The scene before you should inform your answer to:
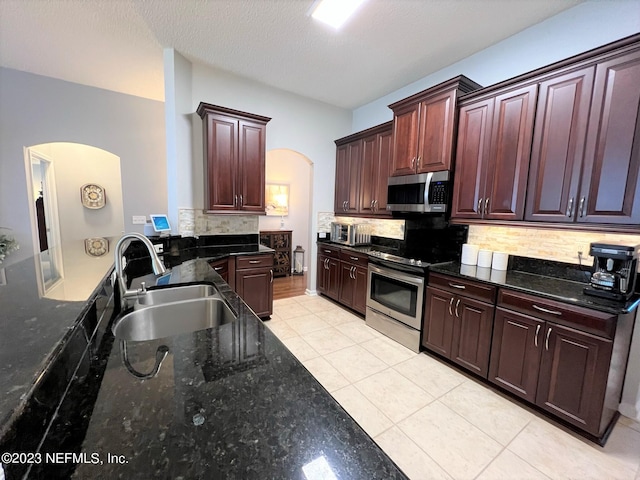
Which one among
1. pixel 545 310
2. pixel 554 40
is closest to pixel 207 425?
pixel 545 310

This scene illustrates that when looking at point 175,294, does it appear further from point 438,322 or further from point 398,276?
point 438,322

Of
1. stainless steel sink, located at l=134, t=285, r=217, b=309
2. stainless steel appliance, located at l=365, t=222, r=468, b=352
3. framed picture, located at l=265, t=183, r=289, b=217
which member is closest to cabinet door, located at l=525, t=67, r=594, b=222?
stainless steel appliance, located at l=365, t=222, r=468, b=352

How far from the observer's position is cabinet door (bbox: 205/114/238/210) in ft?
9.98

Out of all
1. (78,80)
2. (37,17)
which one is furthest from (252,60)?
(78,80)

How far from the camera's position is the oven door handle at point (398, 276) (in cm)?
265

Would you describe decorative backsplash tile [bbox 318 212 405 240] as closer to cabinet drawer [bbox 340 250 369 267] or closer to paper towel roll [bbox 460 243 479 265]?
cabinet drawer [bbox 340 250 369 267]

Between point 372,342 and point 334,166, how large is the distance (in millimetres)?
2896

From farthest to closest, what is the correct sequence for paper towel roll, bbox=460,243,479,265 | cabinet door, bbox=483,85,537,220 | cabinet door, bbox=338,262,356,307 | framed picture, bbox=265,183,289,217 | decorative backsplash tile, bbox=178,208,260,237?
framed picture, bbox=265,183,289,217 → cabinet door, bbox=338,262,356,307 → decorative backsplash tile, bbox=178,208,260,237 → paper towel roll, bbox=460,243,479,265 → cabinet door, bbox=483,85,537,220

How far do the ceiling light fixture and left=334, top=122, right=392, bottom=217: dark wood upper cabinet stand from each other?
1394mm

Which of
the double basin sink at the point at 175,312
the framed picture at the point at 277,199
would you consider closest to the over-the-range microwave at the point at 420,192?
the double basin sink at the point at 175,312

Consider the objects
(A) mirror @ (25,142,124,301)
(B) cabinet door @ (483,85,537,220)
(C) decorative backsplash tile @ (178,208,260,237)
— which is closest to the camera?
(B) cabinet door @ (483,85,537,220)

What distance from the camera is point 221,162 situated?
10.2ft

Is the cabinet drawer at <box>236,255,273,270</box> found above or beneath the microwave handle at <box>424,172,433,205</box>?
beneath

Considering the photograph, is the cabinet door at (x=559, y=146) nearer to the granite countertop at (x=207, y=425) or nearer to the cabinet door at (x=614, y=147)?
the cabinet door at (x=614, y=147)
